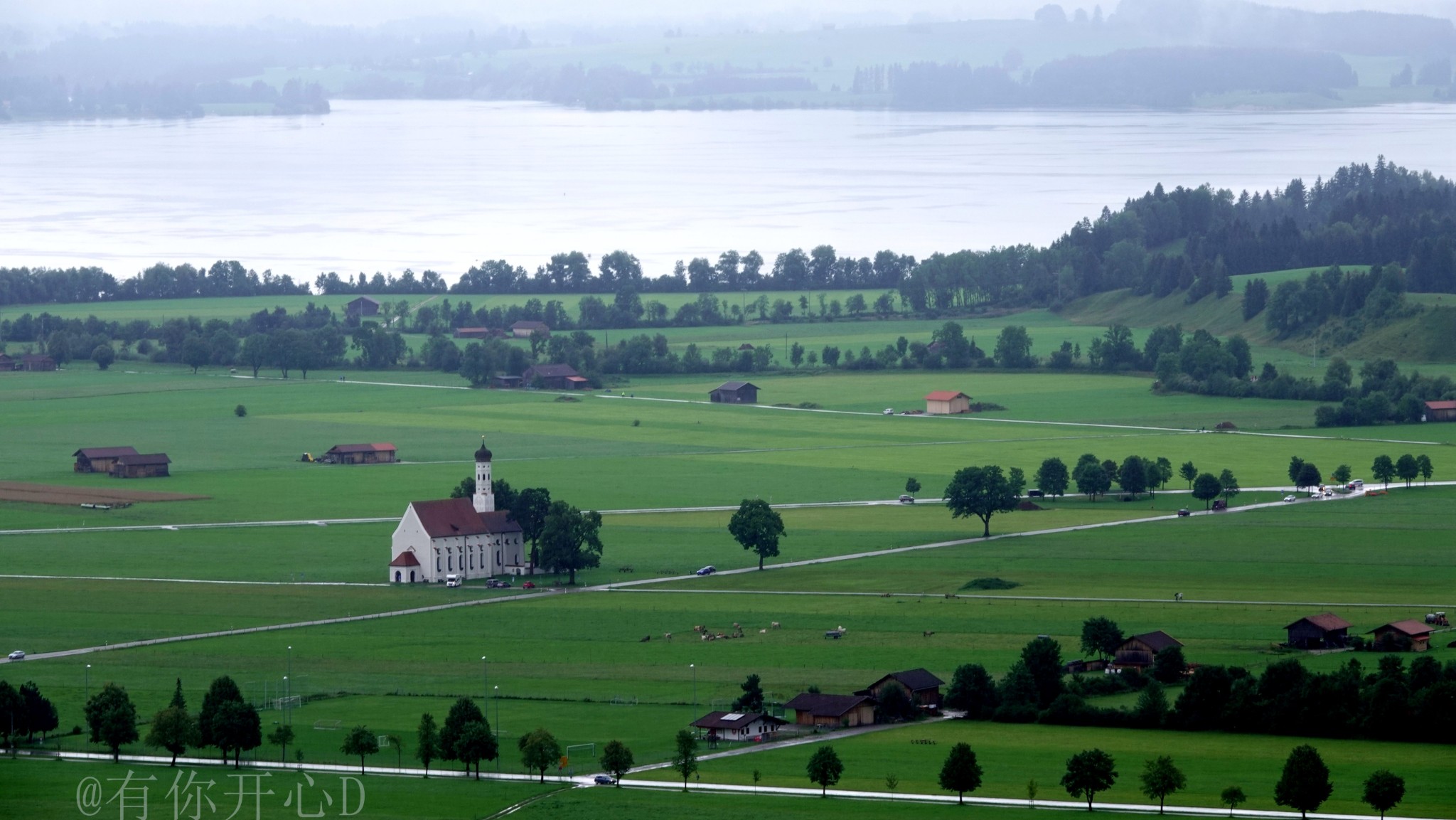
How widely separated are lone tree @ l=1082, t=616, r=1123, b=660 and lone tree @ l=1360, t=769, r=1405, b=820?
14699 millimetres

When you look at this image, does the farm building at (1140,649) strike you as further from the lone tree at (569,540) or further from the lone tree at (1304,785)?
the lone tree at (569,540)

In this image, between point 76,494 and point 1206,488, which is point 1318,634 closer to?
point 1206,488

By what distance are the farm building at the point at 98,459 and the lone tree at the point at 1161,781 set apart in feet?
200

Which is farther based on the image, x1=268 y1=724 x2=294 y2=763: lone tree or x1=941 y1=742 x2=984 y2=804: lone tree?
x1=268 y1=724 x2=294 y2=763: lone tree

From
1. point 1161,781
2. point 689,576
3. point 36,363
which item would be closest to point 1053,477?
point 689,576

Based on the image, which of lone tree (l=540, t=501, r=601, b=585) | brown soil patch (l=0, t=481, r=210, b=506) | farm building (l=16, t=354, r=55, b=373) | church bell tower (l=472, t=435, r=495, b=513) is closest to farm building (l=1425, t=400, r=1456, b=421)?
lone tree (l=540, t=501, r=601, b=585)

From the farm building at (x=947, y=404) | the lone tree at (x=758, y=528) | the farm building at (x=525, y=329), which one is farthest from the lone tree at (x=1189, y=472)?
the farm building at (x=525, y=329)

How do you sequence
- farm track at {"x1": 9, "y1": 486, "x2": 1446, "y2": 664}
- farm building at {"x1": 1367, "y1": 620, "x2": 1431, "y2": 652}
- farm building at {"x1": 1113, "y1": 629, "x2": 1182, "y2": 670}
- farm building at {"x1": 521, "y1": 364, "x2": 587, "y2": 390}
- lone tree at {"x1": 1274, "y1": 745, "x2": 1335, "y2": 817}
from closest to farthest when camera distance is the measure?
lone tree at {"x1": 1274, "y1": 745, "x2": 1335, "y2": 817}, farm building at {"x1": 1113, "y1": 629, "x2": 1182, "y2": 670}, farm building at {"x1": 1367, "y1": 620, "x2": 1431, "y2": 652}, farm track at {"x1": 9, "y1": 486, "x2": 1446, "y2": 664}, farm building at {"x1": 521, "y1": 364, "x2": 587, "y2": 390}

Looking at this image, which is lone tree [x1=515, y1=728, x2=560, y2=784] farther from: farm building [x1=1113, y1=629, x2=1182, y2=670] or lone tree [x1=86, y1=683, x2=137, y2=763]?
farm building [x1=1113, y1=629, x2=1182, y2=670]

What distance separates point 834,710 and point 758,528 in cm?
2069

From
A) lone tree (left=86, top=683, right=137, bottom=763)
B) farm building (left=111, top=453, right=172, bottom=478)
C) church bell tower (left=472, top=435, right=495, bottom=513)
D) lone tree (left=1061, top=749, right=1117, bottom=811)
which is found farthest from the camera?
farm building (left=111, top=453, right=172, bottom=478)

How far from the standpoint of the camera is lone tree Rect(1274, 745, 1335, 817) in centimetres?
4128

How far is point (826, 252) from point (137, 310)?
5276 cm

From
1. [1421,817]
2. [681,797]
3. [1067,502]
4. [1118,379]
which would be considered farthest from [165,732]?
[1118,379]
